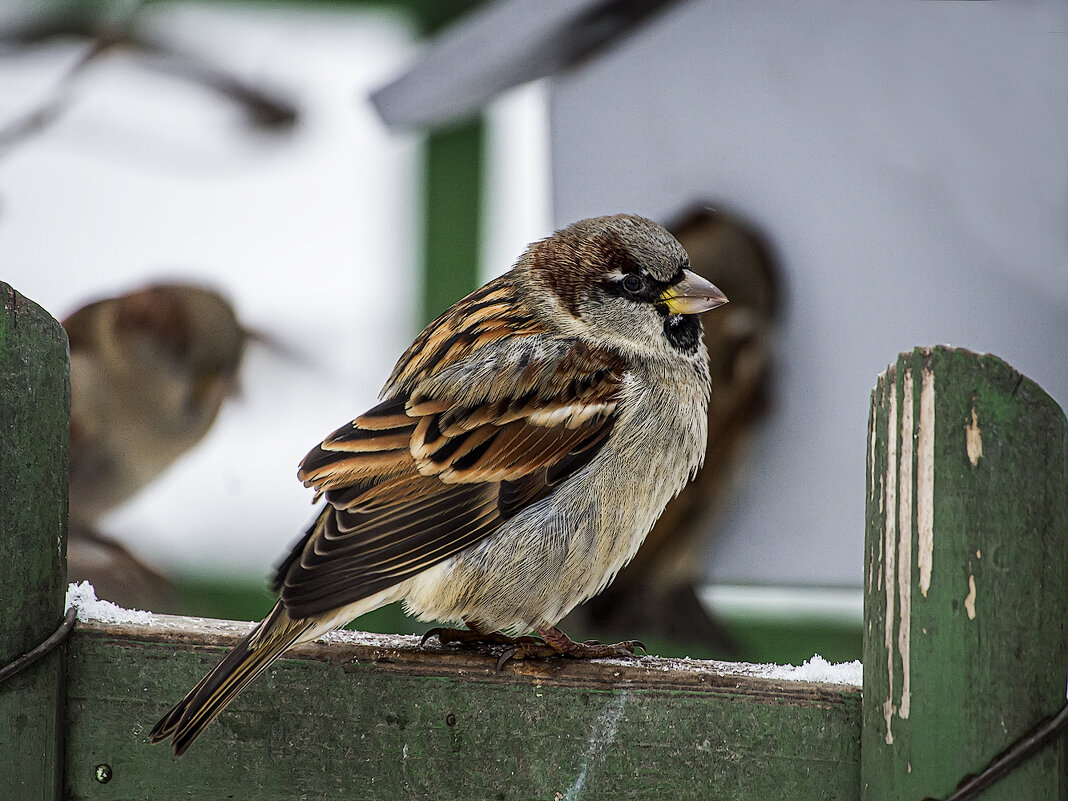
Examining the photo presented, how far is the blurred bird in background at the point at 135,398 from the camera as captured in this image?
276cm

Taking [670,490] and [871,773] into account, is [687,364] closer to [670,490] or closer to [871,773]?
[670,490]

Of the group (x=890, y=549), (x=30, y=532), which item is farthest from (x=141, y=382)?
(x=890, y=549)

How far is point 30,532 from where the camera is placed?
133 cm

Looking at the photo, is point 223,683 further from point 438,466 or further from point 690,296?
point 690,296

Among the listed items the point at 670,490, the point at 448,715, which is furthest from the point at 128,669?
the point at 670,490

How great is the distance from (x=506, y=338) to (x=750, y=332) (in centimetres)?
103

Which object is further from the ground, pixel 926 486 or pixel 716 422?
pixel 716 422

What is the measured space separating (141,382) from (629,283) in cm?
137

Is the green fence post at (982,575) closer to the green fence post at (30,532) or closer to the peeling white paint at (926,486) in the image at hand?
the peeling white paint at (926,486)

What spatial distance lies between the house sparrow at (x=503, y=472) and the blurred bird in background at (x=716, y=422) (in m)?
Answer: 0.74

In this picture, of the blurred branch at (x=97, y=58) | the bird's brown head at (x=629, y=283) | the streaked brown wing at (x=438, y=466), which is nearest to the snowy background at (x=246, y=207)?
the blurred branch at (x=97, y=58)

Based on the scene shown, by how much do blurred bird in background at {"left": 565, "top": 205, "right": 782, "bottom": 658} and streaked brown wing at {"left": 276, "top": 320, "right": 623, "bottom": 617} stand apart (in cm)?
93

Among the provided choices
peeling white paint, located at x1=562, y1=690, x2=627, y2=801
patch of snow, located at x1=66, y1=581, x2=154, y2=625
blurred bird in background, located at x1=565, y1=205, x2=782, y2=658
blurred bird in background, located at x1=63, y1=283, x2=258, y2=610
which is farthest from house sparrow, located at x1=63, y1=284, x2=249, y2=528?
peeling white paint, located at x1=562, y1=690, x2=627, y2=801

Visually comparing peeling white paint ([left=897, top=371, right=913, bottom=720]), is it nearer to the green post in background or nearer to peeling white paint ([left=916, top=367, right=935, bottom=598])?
peeling white paint ([left=916, top=367, right=935, bottom=598])
